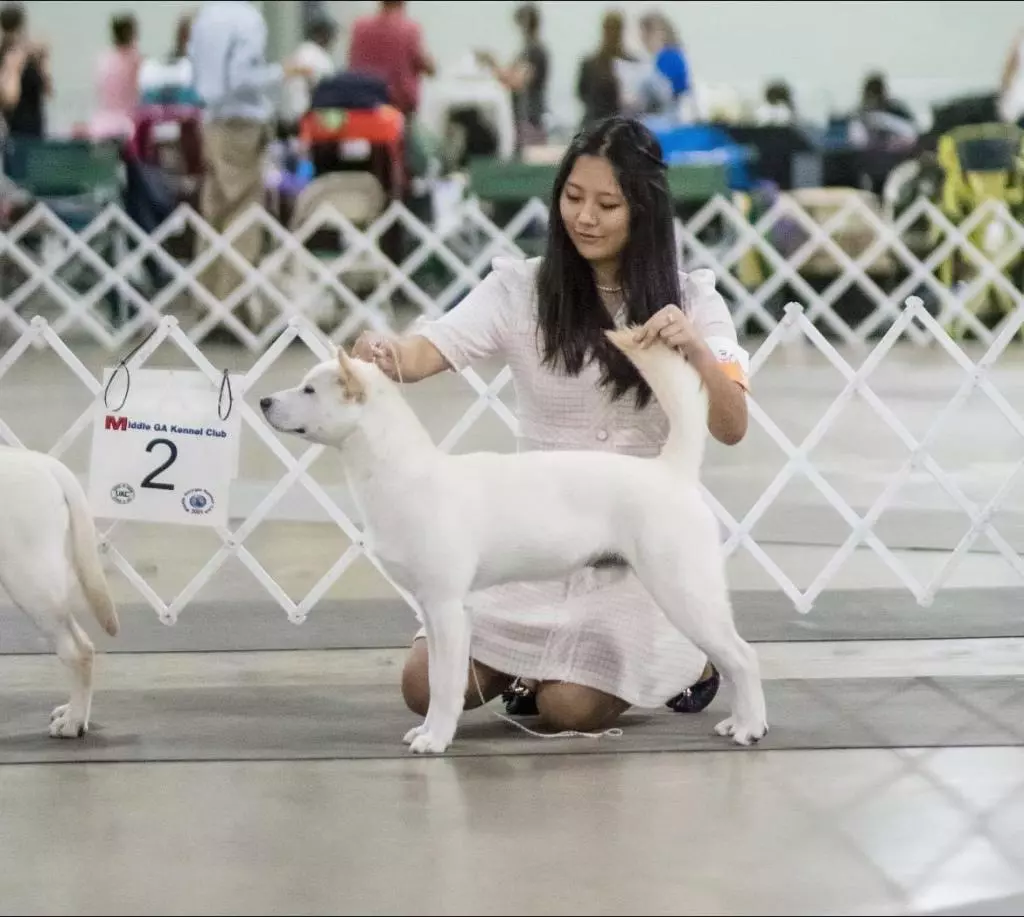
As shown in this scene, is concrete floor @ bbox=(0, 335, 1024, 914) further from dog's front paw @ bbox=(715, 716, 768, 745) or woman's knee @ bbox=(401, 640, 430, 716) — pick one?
woman's knee @ bbox=(401, 640, 430, 716)

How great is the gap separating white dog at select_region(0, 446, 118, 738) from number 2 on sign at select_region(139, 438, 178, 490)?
0.62 metres

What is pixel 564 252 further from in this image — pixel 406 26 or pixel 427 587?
pixel 406 26

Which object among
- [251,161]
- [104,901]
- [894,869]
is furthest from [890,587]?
[251,161]

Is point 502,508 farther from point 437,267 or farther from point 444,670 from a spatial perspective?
point 437,267

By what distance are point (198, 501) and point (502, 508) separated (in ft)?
3.25

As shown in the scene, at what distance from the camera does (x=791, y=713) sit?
3.02m

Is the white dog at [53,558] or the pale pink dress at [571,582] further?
the pale pink dress at [571,582]

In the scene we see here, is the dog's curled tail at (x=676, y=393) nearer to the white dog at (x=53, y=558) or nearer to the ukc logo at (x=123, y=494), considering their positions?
the white dog at (x=53, y=558)

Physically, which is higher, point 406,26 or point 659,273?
point 659,273

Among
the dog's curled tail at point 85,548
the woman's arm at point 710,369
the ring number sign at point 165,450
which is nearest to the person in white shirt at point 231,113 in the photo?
the ring number sign at point 165,450

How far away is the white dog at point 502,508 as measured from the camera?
2.71 metres

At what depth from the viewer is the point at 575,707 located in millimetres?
2904

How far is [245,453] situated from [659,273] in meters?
2.93

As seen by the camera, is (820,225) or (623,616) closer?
(623,616)
